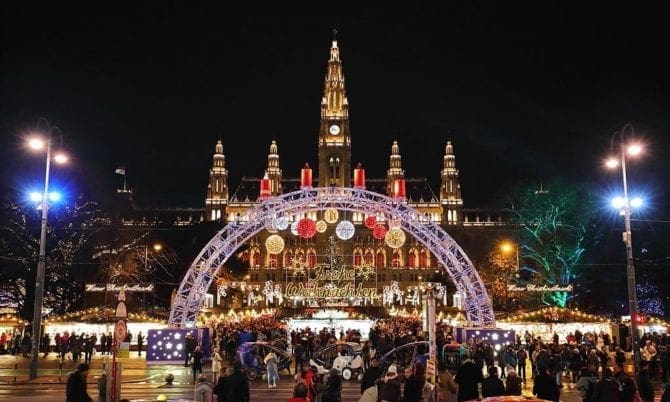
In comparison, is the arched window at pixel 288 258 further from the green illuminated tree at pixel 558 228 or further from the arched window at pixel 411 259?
the green illuminated tree at pixel 558 228

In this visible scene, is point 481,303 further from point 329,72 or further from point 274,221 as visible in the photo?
point 329,72

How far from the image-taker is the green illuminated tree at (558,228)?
44500mm

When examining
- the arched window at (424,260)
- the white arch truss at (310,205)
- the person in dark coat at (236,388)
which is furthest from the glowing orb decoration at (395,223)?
the arched window at (424,260)

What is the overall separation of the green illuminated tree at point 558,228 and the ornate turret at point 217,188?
78046 millimetres

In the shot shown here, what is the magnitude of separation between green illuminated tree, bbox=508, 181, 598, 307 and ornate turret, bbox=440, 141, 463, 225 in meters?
76.0

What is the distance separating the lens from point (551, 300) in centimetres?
4706

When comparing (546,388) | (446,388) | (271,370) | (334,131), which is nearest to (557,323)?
(271,370)

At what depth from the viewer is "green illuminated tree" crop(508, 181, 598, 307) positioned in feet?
146

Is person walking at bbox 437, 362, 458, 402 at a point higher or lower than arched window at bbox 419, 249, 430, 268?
lower

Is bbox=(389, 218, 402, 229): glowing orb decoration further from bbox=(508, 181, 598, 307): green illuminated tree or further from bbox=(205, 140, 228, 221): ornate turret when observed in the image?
bbox=(205, 140, 228, 221): ornate turret

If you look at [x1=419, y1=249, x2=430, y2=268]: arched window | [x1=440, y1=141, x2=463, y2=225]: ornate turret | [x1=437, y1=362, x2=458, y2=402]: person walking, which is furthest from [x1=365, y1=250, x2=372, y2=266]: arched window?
[x1=437, y1=362, x2=458, y2=402]: person walking

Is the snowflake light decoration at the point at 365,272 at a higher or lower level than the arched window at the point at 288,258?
lower

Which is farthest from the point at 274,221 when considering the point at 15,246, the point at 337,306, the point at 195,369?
the point at 337,306

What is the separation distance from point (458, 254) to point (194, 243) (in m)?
29.2
